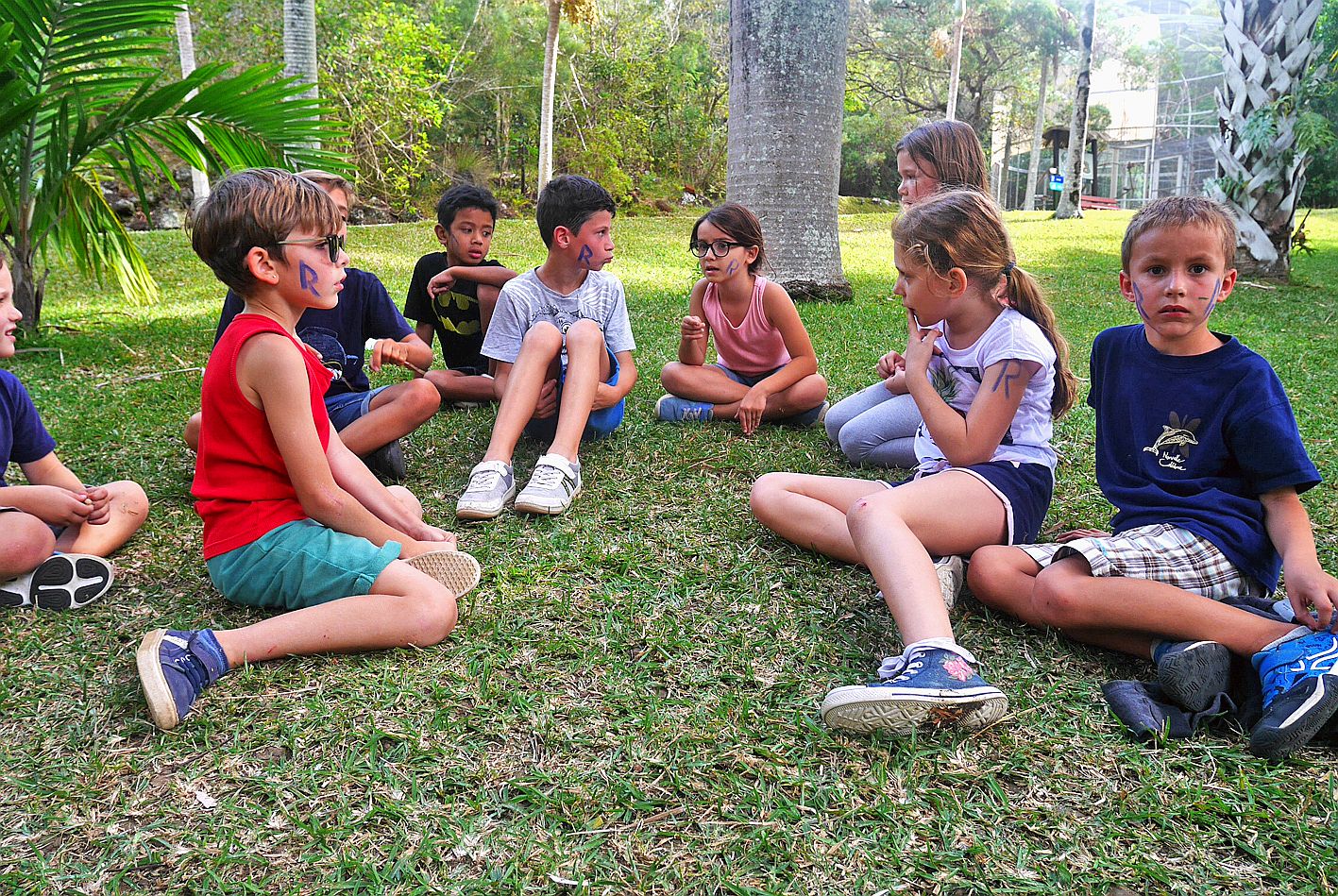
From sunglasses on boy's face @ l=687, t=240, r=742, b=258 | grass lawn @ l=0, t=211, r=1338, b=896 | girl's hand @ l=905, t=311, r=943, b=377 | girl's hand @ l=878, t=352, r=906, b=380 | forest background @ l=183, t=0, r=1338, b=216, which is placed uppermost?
forest background @ l=183, t=0, r=1338, b=216

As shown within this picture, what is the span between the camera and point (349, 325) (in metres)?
3.79

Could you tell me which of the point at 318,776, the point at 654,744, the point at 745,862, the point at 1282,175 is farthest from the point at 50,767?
the point at 1282,175

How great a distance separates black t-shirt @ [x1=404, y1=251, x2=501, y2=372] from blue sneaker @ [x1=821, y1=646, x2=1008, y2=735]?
288 centimetres

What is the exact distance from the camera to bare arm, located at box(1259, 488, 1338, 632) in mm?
2041

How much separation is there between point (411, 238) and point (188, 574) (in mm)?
11213

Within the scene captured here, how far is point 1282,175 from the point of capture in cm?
898

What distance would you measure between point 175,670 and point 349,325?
1.97m

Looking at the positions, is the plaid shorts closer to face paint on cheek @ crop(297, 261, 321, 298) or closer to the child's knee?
face paint on cheek @ crop(297, 261, 321, 298)

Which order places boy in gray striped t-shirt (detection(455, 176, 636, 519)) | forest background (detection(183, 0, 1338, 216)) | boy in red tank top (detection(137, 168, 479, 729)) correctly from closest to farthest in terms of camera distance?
boy in red tank top (detection(137, 168, 479, 729)) < boy in gray striped t-shirt (detection(455, 176, 636, 519)) < forest background (detection(183, 0, 1338, 216))

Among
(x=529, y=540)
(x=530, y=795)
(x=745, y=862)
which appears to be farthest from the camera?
(x=529, y=540)

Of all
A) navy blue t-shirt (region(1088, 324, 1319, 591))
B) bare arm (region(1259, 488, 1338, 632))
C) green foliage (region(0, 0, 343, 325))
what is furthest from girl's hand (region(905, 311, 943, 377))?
green foliage (region(0, 0, 343, 325))

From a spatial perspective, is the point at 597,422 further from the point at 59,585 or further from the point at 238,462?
the point at 59,585

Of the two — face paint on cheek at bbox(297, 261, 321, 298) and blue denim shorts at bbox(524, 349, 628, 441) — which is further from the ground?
face paint on cheek at bbox(297, 261, 321, 298)

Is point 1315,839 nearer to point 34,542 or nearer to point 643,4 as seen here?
point 34,542
